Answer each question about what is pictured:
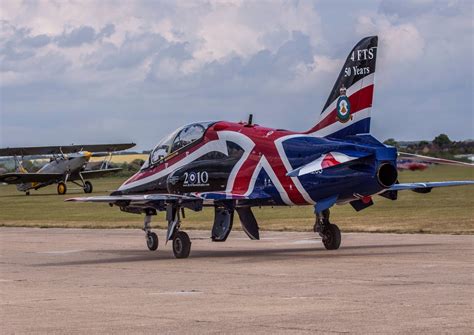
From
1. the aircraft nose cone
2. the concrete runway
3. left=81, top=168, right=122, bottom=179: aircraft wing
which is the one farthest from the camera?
A: left=81, top=168, right=122, bottom=179: aircraft wing

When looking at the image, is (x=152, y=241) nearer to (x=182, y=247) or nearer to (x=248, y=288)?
(x=182, y=247)

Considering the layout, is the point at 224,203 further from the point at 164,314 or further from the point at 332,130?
the point at 164,314

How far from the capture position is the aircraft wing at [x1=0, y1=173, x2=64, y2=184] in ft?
243

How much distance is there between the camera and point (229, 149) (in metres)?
23.4

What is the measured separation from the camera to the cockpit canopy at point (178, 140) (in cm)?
2417

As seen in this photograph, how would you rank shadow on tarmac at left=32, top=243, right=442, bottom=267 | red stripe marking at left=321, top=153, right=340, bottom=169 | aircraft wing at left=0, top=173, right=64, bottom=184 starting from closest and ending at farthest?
red stripe marking at left=321, top=153, right=340, bottom=169
shadow on tarmac at left=32, top=243, right=442, bottom=267
aircraft wing at left=0, top=173, right=64, bottom=184

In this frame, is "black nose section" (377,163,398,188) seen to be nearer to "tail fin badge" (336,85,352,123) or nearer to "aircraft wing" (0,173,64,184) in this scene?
"tail fin badge" (336,85,352,123)

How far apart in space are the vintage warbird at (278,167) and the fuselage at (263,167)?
2 centimetres

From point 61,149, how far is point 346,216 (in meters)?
44.6

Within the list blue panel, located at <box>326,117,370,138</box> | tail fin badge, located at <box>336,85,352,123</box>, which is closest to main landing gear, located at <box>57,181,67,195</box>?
tail fin badge, located at <box>336,85,352,123</box>

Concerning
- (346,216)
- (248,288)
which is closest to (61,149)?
(346,216)

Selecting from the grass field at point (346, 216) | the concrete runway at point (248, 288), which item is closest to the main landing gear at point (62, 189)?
the grass field at point (346, 216)

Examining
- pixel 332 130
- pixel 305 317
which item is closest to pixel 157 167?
pixel 332 130

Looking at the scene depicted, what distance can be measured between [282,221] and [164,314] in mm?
23117
